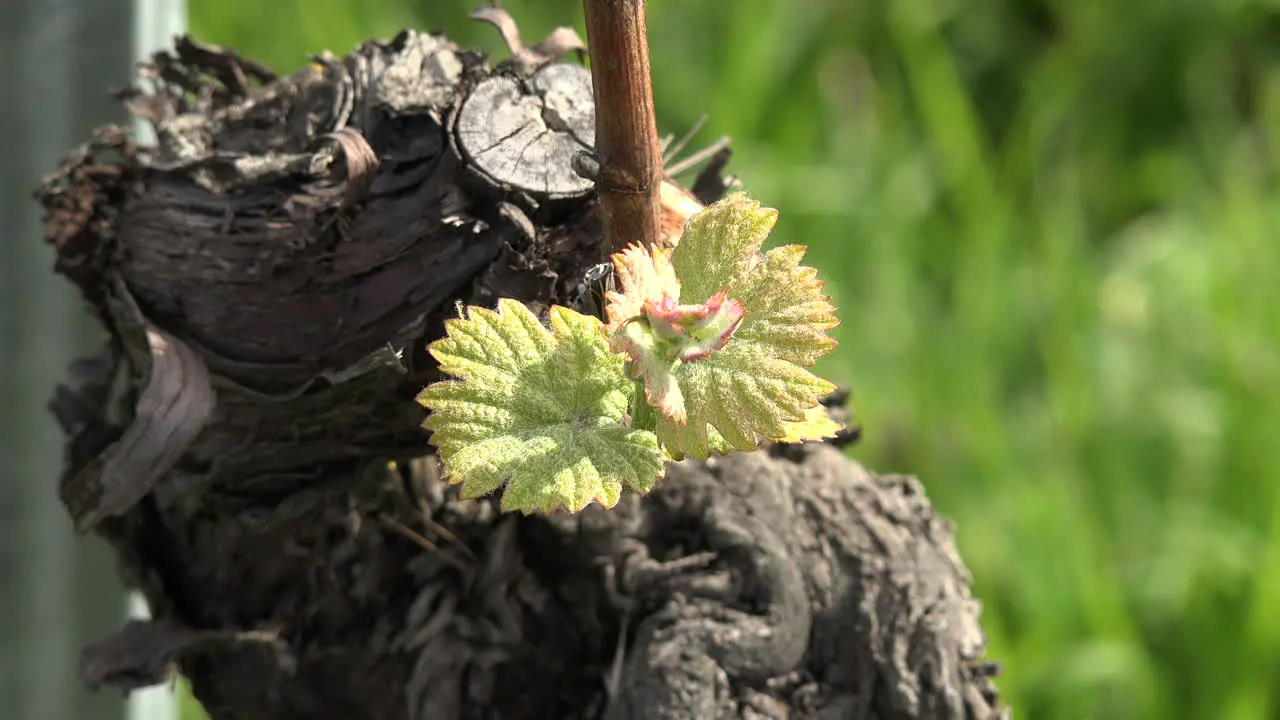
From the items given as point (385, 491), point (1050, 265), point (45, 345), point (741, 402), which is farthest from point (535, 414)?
point (1050, 265)

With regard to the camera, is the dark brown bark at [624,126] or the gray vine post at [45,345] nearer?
the dark brown bark at [624,126]

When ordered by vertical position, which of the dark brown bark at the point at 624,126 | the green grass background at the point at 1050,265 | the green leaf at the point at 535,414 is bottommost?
the green leaf at the point at 535,414

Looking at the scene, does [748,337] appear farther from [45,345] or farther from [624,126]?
[45,345]

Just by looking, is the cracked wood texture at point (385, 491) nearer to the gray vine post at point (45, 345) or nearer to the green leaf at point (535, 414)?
the green leaf at point (535, 414)

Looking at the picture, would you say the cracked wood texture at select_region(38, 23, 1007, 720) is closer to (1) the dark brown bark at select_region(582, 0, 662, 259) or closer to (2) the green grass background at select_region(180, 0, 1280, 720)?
(1) the dark brown bark at select_region(582, 0, 662, 259)

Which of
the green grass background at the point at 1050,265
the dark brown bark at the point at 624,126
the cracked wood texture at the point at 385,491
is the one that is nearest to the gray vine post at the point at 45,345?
the cracked wood texture at the point at 385,491
